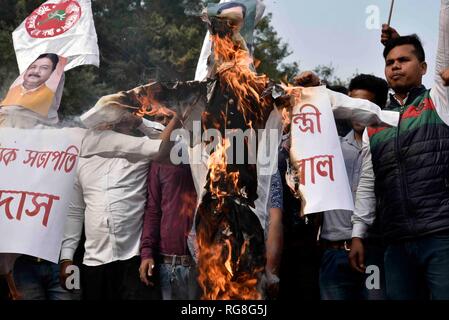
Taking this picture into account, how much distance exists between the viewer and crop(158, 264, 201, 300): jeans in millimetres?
4418

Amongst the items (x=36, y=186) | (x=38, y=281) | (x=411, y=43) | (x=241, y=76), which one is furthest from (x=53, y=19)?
(x=411, y=43)

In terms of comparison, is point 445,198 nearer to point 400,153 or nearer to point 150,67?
point 400,153

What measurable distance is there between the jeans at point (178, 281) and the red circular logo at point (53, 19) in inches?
63.7

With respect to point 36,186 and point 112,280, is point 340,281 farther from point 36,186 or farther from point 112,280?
point 36,186

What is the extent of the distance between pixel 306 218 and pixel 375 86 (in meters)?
0.86

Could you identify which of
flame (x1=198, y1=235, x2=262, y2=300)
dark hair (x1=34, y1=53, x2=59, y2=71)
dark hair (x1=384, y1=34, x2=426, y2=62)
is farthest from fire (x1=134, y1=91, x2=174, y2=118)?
dark hair (x1=384, y1=34, x2=426, y2=62)

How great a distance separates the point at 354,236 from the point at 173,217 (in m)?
1.01

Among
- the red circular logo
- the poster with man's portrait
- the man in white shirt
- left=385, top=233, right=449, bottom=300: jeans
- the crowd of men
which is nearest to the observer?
left=385, top=233, right=449, bottom=300: jeans

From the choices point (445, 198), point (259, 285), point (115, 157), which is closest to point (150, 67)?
point (115, 157)

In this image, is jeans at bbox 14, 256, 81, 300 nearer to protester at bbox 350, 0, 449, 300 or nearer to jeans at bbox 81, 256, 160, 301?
jeans at bbox 81, 256, 160, 301

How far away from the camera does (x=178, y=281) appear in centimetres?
451

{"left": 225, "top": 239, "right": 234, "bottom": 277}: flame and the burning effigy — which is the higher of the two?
the burning effigy

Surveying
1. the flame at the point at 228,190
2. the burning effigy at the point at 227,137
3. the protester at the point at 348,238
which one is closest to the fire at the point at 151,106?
the burning effigy at the point at 227,137

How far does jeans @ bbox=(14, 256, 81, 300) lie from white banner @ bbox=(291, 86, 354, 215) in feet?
4.95
